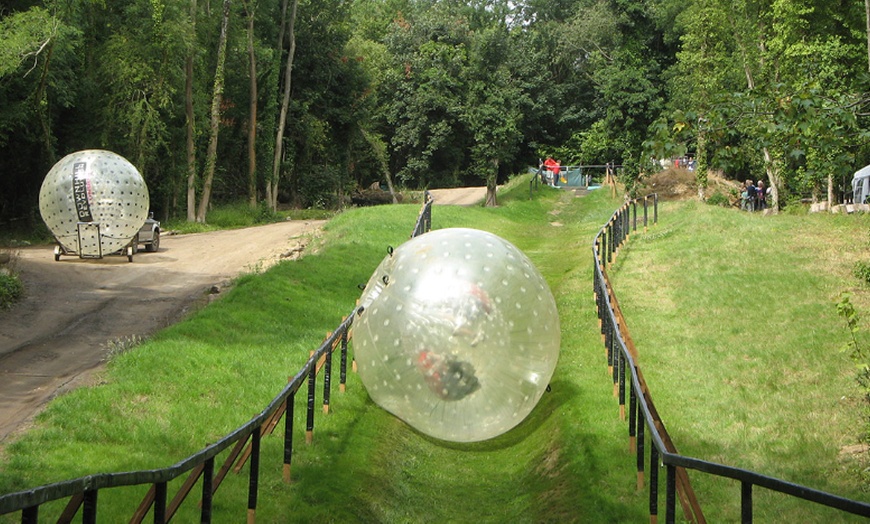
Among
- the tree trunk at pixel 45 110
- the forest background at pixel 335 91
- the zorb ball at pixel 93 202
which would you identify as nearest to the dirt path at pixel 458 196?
the forest background at pixel 335 91

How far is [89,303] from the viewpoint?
18969 millimetres

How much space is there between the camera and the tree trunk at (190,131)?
38.1 m

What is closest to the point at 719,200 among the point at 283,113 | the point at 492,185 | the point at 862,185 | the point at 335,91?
the point at 862,185

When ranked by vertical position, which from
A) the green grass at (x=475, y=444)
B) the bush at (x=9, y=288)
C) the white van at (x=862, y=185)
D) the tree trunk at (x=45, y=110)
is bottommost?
the green grass at (x=475, y=444)

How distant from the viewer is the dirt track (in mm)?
13023

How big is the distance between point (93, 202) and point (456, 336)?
17.8 meters

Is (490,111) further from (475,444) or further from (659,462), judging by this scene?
(659,462)

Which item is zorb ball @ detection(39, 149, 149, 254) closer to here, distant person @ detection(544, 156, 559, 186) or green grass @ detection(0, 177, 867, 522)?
green grass @ detection(0, 177, 867, 522)

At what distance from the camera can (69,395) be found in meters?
11.4

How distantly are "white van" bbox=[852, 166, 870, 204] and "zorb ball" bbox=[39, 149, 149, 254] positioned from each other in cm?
2738

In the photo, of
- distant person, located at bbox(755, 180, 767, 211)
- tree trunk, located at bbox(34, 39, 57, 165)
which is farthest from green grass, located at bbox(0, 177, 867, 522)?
distant person, located at bbox(755, 180, 767, 211)

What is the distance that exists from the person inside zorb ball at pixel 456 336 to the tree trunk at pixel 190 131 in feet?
103

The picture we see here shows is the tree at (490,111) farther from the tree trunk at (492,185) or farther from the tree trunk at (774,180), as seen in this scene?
the tree trunk at (774,180)

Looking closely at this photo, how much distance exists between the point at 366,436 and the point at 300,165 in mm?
39994
